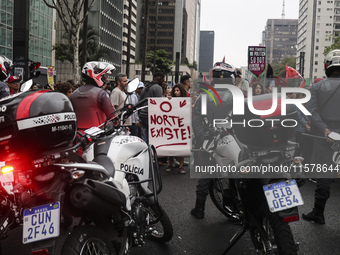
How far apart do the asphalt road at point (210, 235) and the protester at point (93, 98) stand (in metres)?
1.58

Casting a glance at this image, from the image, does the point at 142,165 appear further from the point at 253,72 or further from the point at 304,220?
the point at 253,72

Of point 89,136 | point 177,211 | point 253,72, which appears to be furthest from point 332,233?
point 253,72

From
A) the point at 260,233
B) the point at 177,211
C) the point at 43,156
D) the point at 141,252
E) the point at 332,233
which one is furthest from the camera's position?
the point at 177,211

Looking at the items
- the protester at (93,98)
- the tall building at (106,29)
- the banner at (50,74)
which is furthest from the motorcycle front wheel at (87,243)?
the tall building at (106,29)

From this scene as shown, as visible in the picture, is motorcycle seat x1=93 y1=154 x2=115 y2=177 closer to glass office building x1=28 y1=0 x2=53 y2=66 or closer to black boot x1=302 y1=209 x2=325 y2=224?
black boot x1=302 y1=209 x2=325 y2=224

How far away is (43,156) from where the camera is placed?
3059mm

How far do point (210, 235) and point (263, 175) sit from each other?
5.81 ft

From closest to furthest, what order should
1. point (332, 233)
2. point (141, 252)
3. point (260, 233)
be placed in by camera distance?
point (260, 233)
point (141, 252)
point (332, 233)

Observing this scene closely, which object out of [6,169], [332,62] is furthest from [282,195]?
[332,62]

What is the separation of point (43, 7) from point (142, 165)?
55.7 meters

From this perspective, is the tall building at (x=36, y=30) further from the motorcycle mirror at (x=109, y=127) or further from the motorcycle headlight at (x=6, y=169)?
the motorcycle headlight at (x=6, y=169)

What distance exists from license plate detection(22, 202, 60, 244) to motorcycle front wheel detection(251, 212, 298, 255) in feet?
5.39

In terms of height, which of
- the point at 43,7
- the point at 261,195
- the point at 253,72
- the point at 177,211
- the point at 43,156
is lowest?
the point at 177,211

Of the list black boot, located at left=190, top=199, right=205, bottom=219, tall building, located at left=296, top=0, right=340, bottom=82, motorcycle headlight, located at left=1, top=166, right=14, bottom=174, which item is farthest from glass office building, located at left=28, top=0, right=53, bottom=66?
tall building, located at left=296, top=0, right=340, bottom=82
